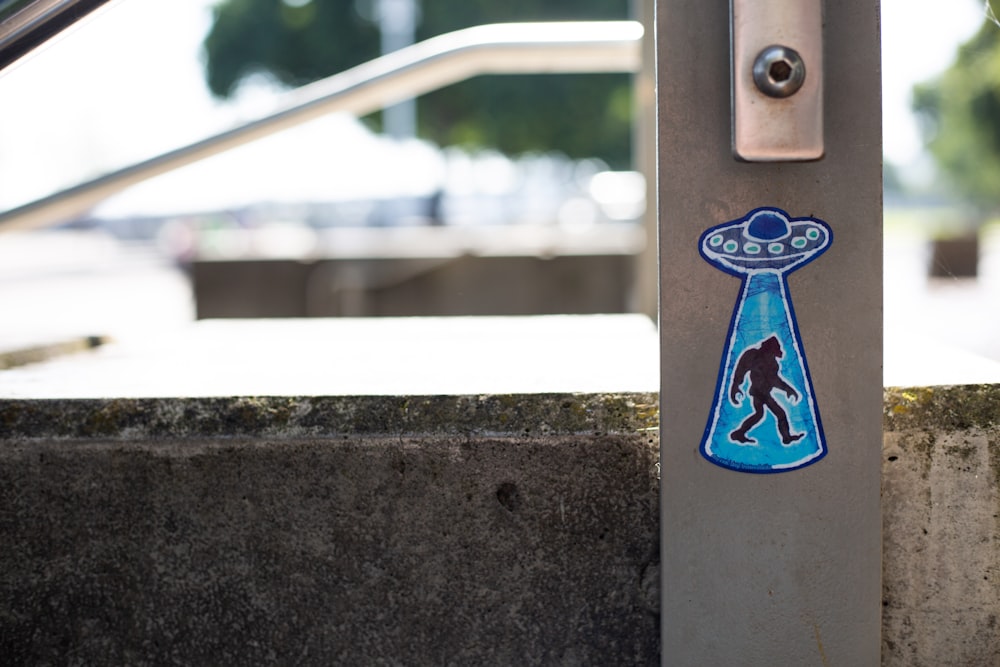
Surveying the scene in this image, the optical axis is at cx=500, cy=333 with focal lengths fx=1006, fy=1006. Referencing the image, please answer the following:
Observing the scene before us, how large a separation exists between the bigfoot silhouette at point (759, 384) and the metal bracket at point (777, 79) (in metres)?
0.33

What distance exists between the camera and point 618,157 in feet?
98.1

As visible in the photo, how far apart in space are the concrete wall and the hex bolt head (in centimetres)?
59

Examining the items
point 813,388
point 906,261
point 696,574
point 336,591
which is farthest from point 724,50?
point 906,261

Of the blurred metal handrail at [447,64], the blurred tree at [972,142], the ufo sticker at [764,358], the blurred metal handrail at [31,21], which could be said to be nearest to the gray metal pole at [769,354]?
the ufo sticker at [764,358]

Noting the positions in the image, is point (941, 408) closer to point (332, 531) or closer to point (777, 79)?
point (777, 79)

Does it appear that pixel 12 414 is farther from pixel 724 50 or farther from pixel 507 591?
pixel 724 50

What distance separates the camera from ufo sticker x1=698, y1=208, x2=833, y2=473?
170cm

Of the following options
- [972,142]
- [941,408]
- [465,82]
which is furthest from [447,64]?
[465,82]

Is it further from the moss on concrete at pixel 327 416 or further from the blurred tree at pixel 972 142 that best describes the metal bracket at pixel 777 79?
the blurred tree at pixel 972 142

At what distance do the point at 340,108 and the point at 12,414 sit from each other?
68.5 inches

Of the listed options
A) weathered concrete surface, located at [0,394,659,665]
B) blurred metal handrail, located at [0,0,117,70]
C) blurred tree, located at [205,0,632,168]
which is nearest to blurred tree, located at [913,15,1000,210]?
blurred tree, located at [205,0,632,168]

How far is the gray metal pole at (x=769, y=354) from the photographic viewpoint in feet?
5.51

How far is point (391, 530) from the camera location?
1854 millimetres

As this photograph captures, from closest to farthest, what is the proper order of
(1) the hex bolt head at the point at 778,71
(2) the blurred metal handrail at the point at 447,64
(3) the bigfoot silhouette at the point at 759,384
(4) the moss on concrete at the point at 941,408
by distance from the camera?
(1) the hex bolt head at the point at 778,71
(3) the bigfoot silhouette at the point at 759,384
(4) the moss on concrete at the point at 941,408
(2) the blurred metal handrail at the point at 447,64
